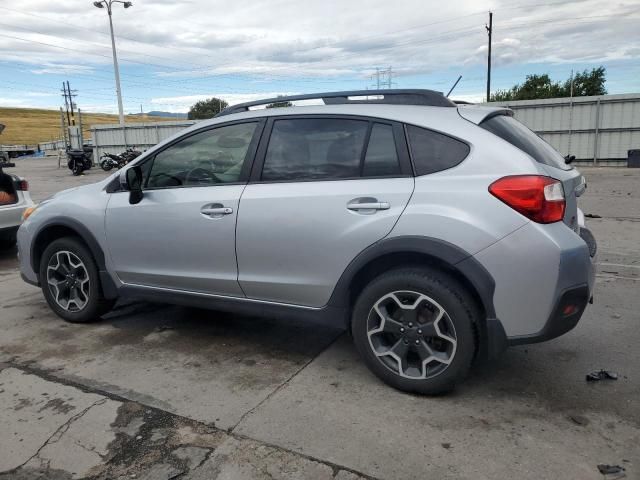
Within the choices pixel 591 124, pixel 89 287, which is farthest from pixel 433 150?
pixel 591 124

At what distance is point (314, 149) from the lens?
353 cm

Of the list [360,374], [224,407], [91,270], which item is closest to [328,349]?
[360,374]

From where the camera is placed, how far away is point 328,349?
3.97 meters

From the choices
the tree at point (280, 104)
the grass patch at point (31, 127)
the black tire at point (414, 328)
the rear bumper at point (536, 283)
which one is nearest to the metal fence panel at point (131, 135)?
the grass patch at point (31, 127)

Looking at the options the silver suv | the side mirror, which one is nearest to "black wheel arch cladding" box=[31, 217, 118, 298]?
the silver suv

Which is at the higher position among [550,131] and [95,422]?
[550,131]

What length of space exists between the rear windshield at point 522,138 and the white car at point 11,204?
6.36m

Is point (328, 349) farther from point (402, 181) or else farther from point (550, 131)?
point (550, 131)

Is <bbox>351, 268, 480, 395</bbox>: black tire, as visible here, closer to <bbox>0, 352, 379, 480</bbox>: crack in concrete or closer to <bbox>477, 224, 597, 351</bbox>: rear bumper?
<bbox>477, 224, 597, 351</bbox>: rear bumper

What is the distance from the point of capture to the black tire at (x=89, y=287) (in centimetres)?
438

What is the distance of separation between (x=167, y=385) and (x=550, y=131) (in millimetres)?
21211

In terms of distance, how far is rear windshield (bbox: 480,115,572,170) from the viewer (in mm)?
3141

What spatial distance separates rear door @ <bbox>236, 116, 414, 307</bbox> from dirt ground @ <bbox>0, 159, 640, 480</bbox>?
609 millimetres

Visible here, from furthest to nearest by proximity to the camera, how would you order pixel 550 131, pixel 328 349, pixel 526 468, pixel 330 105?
1. pixel 550 131
2. pixel 328 349
3. pixel 330 105
4. pixel 526 468
